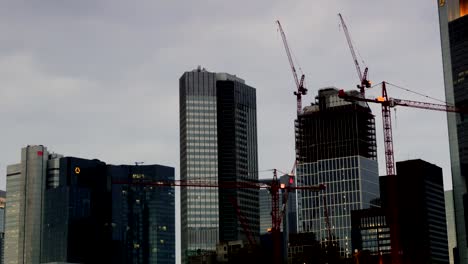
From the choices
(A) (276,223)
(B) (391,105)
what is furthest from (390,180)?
(A) (276,223)

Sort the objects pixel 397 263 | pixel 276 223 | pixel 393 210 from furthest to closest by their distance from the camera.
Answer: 1. pixel 276 223
2. pixel 393 210
3. pixel 397 263

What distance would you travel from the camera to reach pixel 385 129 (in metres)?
178

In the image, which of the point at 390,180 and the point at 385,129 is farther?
the point at 385,129

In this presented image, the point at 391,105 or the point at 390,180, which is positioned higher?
the point at 391,105

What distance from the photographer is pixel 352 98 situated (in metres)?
181

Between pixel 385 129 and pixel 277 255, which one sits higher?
pixel 385 129

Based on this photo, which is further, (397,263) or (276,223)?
(276,223)

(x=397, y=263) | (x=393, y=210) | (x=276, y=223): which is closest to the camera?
(x=397, y=263)

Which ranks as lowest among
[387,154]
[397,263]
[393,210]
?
[397,263]

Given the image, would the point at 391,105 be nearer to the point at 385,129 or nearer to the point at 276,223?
the point at 385,129

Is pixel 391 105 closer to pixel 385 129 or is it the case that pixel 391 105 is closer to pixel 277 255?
pixel 385 129

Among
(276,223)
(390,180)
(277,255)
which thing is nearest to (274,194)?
(276,223)

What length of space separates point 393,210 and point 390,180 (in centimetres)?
831

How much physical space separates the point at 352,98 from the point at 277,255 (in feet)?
128
